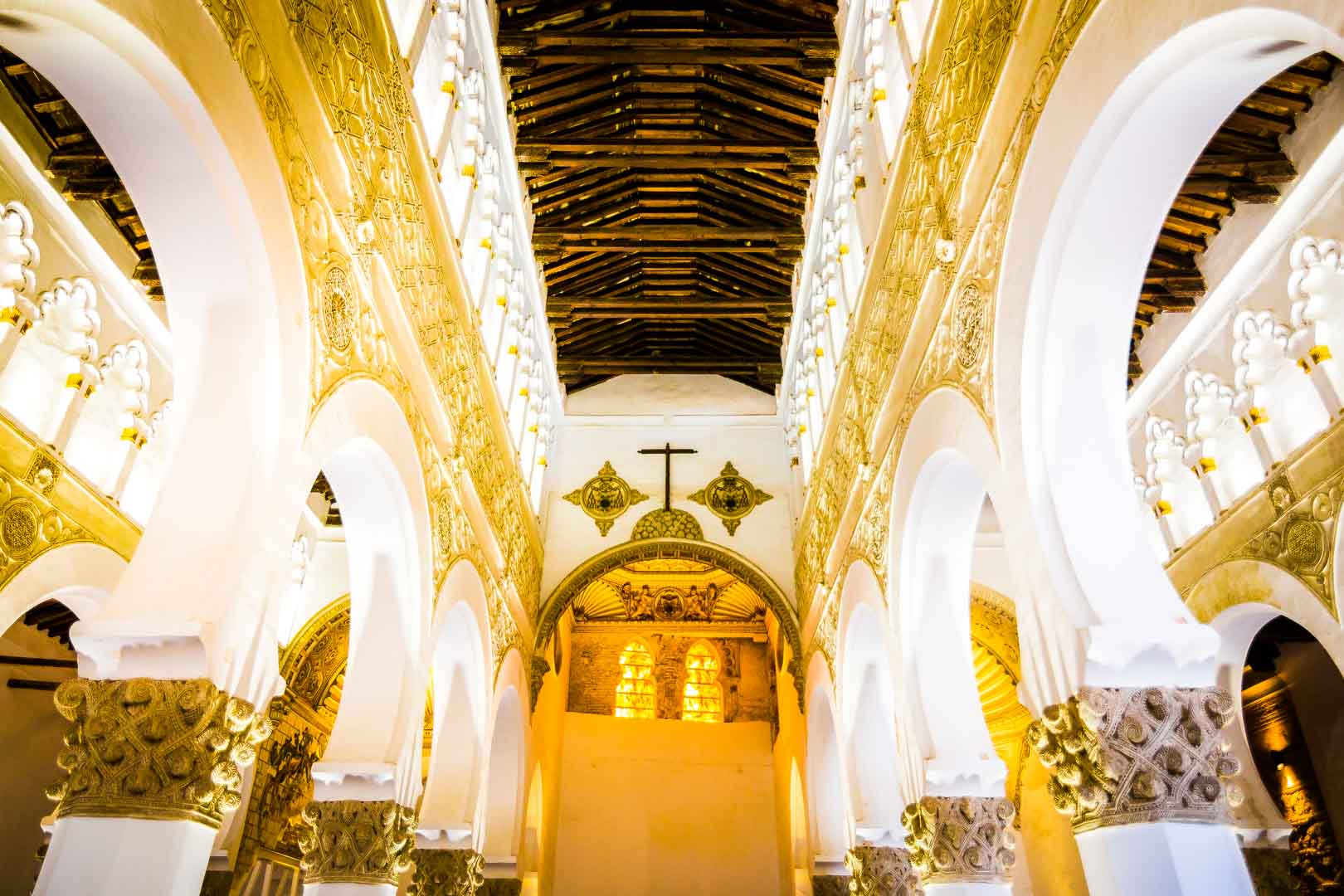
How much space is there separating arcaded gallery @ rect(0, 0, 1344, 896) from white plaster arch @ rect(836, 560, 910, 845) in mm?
55

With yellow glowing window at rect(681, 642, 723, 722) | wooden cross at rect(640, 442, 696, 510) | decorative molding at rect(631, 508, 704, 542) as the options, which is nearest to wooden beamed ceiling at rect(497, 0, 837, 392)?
wooden cross at rect(640, 442, 696, 510)

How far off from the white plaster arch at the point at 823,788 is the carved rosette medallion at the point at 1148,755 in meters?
6.82

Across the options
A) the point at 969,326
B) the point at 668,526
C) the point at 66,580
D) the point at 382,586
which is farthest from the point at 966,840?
the point at 668,526

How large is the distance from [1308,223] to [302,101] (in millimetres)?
5575

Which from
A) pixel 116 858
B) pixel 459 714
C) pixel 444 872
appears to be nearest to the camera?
pixel 116 858

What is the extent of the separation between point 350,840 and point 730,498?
6772 mm

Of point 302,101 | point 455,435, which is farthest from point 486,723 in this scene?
point 302,101

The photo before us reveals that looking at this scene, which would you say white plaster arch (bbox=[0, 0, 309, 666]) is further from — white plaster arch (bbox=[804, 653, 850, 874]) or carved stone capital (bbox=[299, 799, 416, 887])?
white plaster arch (bbox=[804, 653, 850, 874])

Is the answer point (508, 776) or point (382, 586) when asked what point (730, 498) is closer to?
point (508, 776)

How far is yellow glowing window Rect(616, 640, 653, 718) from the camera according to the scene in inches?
621

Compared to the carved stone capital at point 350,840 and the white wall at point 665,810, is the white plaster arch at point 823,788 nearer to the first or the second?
the white wall at point 665,810

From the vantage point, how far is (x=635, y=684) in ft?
52.6

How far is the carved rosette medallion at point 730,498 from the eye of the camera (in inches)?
437

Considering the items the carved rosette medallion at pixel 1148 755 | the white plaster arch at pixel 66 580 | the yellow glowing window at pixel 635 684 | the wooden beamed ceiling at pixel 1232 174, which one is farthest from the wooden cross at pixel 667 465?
the carved rosette medallion at pixel 1148 755
